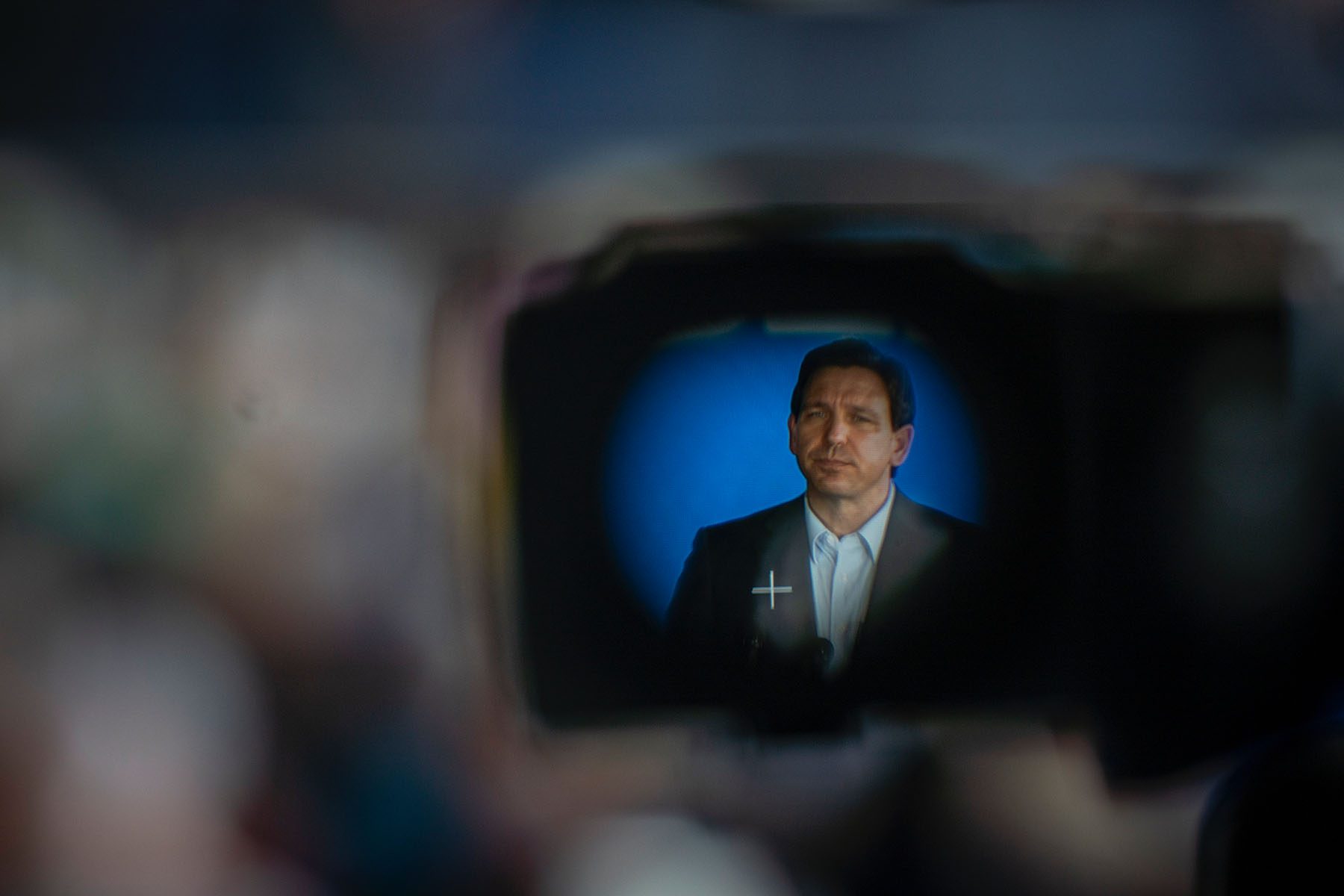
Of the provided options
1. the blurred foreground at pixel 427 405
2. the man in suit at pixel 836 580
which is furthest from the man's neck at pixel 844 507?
the blurred foreground at pixel 427 405

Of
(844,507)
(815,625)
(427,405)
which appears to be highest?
(427,405)

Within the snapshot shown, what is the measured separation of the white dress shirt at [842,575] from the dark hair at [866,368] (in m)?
0.09

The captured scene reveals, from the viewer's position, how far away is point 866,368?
38.6 inches

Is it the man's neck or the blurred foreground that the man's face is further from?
the blurred foreground

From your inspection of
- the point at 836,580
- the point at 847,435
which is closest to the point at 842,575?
the point at 836,580

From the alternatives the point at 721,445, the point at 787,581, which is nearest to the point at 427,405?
the point at 721,445

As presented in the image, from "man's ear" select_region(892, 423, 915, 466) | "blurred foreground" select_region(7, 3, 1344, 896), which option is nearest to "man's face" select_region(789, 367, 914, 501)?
"man's ear" select_region(892, 423, 915, 466)

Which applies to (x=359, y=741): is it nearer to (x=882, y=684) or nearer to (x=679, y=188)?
(x=882, y=684)

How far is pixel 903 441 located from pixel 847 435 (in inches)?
2.5

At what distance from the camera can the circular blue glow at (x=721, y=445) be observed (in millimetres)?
978

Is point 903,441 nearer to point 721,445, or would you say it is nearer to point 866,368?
point 866,368

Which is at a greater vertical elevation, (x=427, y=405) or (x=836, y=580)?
(x=427, y=405)

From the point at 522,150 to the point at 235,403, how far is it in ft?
1.39

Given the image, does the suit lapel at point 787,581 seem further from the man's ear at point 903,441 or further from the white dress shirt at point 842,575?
the man's ear at point 903,441
